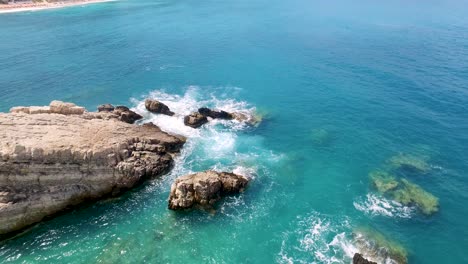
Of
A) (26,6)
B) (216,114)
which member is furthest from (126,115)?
(26,6)

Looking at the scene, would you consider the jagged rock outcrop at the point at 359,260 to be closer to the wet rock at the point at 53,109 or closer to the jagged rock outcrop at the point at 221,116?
the jagged rock outcrop at the point at 221,116

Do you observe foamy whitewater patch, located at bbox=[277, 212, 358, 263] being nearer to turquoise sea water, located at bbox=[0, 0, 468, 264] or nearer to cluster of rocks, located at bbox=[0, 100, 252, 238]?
turquoise sea water, located at bbox=[0, 0, 468, 264]

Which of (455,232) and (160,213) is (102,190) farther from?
(455,232)

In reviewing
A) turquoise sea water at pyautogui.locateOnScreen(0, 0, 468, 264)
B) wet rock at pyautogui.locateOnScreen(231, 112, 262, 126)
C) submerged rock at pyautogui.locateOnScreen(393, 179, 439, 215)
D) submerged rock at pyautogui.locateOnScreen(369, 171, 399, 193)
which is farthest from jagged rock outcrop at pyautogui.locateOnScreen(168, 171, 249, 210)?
submerged rock at pyautogui.locateOnScreen(393, 179, 439, 215)

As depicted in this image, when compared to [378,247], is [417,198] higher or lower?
higher

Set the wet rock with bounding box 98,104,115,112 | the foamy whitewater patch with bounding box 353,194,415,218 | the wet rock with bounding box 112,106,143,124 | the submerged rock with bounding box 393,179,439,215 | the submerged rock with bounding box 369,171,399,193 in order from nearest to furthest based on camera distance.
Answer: the foamy whitewater patch with bounding box 353,194,415,218 < the submerged rock with bounding box 393,179,439,215 < the submerged rock with bounding box 369,171,399,193 < the wet rock with bounding box 112,106,143,124 < the wet rock with bounding box 98,104,115,112

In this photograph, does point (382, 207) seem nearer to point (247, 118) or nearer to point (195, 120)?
point (247, 118)
